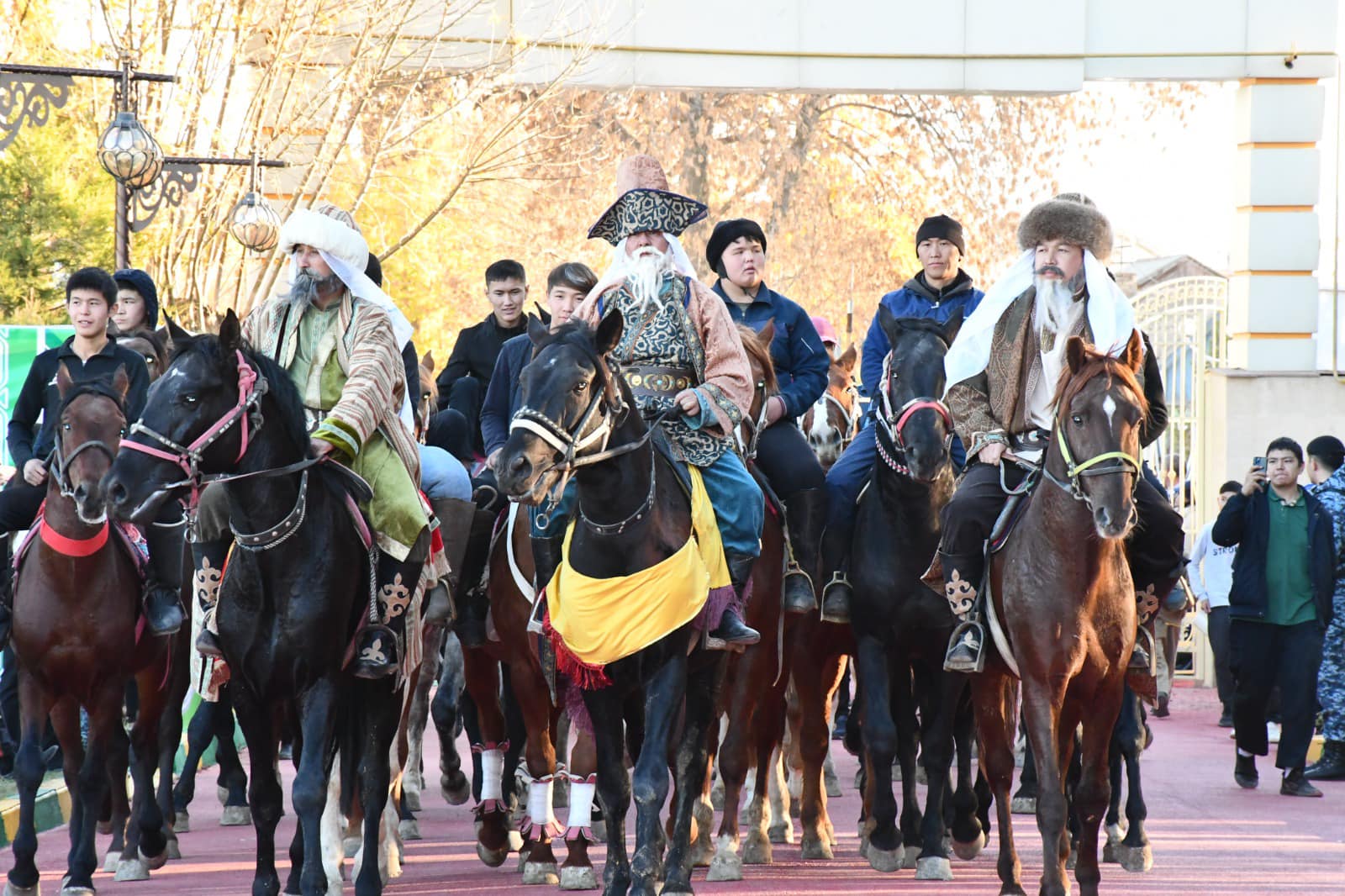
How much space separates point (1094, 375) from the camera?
828 cm

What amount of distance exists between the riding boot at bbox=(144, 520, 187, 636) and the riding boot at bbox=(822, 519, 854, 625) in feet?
11.2

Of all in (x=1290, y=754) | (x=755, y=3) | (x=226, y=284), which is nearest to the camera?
(x=1290, y=754)

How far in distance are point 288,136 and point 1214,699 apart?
1238cm

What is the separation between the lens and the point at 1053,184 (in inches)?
1451

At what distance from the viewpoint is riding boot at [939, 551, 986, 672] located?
8.95 m

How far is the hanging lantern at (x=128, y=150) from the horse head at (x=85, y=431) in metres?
4.70

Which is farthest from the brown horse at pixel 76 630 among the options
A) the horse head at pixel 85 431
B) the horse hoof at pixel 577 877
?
the horse hoof at pixel 577 877

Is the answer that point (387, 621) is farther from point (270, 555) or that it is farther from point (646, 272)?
point (646, 272)

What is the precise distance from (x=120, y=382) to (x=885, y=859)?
4611mm

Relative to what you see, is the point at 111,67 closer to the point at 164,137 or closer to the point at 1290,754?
the point at 164,137

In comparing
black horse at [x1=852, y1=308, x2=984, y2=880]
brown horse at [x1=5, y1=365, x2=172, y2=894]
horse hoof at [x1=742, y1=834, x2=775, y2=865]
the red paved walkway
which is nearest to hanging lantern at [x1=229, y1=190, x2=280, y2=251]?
the red paved walkway

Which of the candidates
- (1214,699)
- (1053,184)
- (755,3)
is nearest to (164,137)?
(755,3)

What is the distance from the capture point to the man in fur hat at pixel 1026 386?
357 inches

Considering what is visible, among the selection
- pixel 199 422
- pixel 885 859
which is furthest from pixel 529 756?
pixel 199 422
